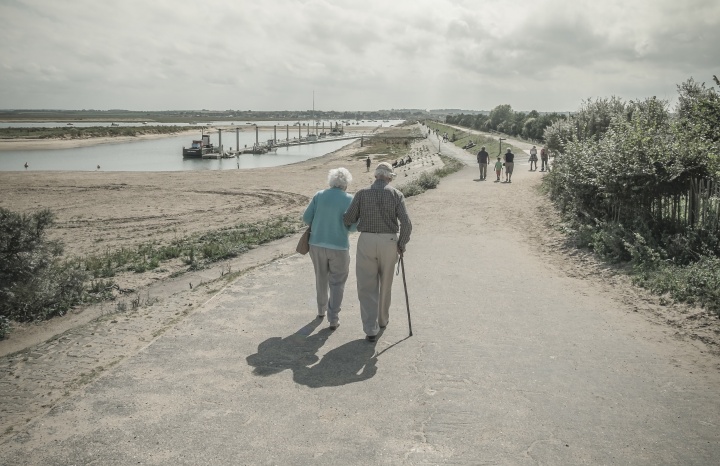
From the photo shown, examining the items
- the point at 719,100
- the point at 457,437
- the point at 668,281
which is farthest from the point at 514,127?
the point at 457,437

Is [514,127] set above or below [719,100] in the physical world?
above

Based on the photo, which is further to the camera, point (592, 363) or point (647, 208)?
point (647, 208)

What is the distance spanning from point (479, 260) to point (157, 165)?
4425 centimetres

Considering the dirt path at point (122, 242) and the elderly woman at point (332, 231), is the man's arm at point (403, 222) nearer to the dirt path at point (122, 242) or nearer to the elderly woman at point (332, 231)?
the elderly woman at point (332, 231)

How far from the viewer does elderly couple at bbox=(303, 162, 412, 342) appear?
5.36 m

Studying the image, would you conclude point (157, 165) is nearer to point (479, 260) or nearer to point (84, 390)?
point (479, 260)

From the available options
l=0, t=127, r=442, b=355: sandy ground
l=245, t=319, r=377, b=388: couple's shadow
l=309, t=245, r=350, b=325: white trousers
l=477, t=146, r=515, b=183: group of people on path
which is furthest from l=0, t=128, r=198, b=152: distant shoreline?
l=245, t=319, r=377, b=388: couple's shadow

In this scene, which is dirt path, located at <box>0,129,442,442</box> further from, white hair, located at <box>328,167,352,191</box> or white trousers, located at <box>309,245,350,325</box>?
white hair, located at <box>328,167,352,191</box>

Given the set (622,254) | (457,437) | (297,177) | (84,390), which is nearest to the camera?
(457,437)

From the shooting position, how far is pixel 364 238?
5.41 m

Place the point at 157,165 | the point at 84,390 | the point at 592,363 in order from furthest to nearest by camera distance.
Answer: the point at 157,165 < the point at 592,363 < the point at 84,390

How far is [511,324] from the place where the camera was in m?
6.30

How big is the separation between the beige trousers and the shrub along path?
0.34 m

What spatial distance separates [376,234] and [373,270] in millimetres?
398
